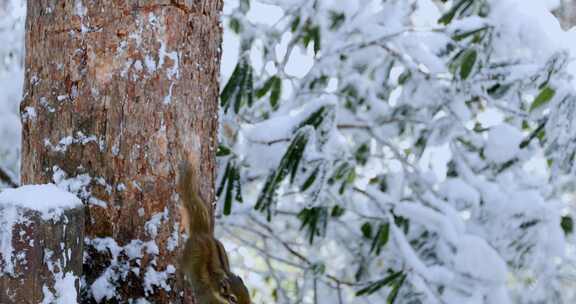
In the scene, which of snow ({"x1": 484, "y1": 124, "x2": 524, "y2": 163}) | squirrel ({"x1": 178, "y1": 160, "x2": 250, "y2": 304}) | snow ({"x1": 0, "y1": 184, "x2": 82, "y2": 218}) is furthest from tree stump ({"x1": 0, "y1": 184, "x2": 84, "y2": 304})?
snow ({"x1": 484, "y1": 124, "x2": 524, "y2": 163})

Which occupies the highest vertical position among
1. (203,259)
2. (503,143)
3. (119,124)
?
(119,124)

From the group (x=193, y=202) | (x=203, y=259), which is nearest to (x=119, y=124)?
(x=193, y=202)

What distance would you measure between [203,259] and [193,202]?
14 centimetres

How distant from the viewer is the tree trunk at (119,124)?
127cm

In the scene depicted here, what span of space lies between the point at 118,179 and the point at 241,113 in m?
1.56

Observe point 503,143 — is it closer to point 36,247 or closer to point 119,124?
point 119,124

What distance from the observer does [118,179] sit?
1279mm

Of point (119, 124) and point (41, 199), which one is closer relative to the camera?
point (41, 199)

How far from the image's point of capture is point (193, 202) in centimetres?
124

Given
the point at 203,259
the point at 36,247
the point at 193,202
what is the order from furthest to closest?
the point at 193,202 → the point at 203,259 → the point at 36,247

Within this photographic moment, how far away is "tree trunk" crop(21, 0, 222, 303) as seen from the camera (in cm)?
127

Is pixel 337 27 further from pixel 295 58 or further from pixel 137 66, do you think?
pixel 137 66

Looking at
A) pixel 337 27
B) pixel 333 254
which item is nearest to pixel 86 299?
pixel 337 27

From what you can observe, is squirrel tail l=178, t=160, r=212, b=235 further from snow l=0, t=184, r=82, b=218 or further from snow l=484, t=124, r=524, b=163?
snow l=484, t=124, r=524, b=163
